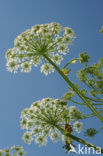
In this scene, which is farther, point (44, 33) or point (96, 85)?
point (44, 33)

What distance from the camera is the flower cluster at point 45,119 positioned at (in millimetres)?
10836

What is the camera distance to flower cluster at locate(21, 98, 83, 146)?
10836 mm

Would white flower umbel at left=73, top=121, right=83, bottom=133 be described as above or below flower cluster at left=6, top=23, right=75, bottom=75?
below

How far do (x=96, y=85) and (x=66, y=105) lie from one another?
2332mm

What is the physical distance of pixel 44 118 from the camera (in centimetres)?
1123

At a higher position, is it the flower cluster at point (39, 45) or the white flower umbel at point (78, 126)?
the flower cluster at point (39, 45)

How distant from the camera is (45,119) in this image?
11.1m

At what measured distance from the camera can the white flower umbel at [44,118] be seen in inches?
428

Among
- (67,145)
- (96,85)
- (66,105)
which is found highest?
(66,105)

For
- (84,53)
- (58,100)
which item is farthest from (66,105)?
(84,53)

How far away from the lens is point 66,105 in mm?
11523

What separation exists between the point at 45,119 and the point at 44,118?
16 cm

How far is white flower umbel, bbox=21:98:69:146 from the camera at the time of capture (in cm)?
1088

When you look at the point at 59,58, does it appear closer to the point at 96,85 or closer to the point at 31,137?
the point at 96,85
